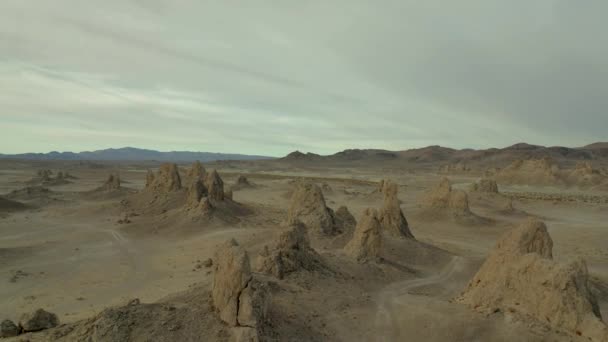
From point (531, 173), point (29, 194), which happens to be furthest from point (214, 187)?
point (531, 173)

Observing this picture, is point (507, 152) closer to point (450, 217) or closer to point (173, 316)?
point (450, 217)

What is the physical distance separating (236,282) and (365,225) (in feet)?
25.3

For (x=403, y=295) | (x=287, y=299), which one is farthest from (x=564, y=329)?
(x=287, y=299)

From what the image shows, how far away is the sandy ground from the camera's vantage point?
1045 cm

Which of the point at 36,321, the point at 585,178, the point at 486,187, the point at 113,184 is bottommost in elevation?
the point at 36,321

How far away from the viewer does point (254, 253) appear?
701 inches

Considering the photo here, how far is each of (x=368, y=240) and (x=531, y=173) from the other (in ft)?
185

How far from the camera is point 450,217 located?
91.2ft

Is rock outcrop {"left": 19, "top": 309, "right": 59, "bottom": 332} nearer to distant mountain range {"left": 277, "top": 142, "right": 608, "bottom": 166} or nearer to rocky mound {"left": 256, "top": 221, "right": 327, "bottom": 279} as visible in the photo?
rocky mound {"left": 256, "top": 221, "right": 327, "bottom": 279}

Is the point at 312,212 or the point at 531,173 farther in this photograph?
the point at 531,173

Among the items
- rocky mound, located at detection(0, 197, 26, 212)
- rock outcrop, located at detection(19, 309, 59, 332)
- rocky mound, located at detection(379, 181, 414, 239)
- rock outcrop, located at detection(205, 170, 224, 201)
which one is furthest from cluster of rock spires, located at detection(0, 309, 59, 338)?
rocky mound, located at detection(0, 197, 26, 212)

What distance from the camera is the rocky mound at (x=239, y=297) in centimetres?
841

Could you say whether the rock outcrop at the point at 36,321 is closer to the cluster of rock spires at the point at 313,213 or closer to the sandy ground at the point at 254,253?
the sandy ground at the point at 254,253

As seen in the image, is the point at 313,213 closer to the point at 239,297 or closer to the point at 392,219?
the point at 392,219
